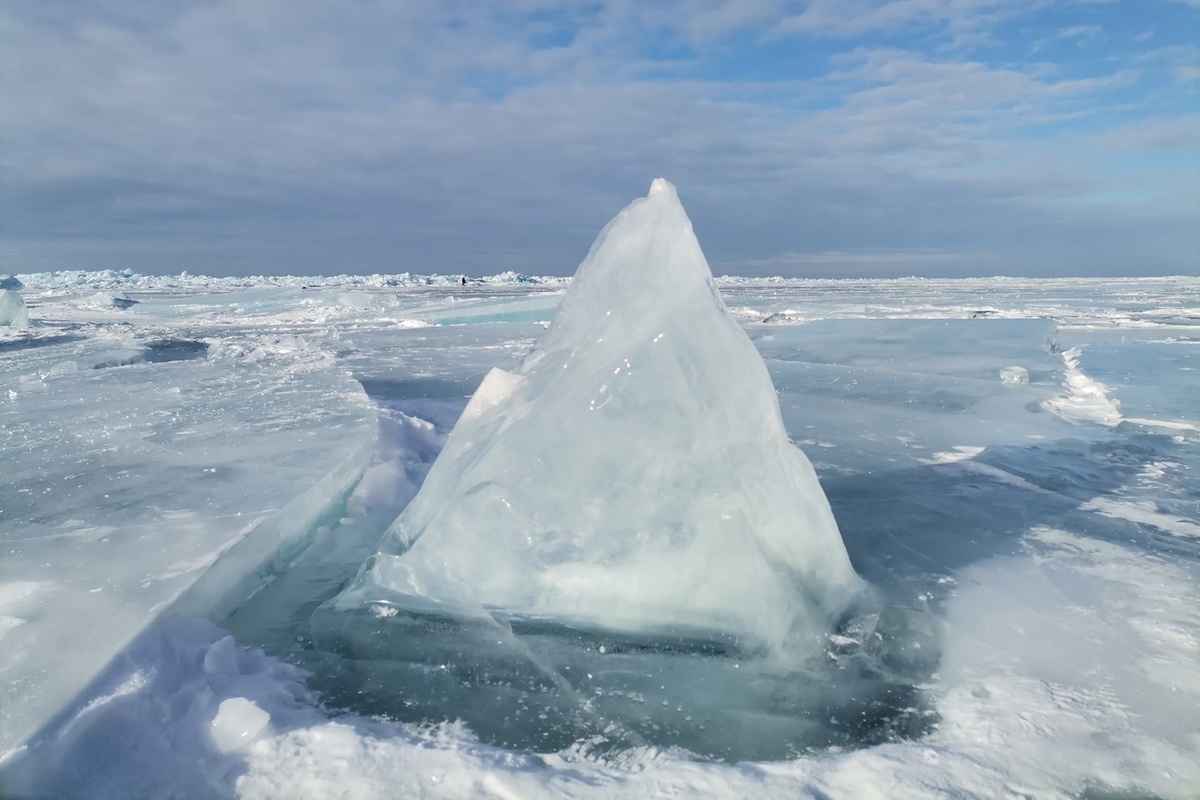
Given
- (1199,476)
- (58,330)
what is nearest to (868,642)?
(1199,476)

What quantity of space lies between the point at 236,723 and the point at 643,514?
156 cm

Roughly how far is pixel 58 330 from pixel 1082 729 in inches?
865

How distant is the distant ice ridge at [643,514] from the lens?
9.30ft

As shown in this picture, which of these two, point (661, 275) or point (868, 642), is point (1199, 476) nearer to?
point (868, 642)

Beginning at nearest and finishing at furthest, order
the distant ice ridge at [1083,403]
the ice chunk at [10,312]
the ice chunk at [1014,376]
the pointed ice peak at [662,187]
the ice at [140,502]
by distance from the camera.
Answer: the ice at [140,502]
the pointed ice peak at [662,187]
the distant ice ridge at [1083,403]
the ice chunk at [1014,376]
the ice chunk at [10,312]

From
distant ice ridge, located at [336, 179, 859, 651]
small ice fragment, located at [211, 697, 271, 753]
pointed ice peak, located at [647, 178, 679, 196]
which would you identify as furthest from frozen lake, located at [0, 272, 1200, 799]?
pointed ice peak, located at [647, 178, 679, 196]

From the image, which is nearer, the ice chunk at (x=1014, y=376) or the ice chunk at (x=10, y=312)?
the ice chunk at (x=1014, y=376)

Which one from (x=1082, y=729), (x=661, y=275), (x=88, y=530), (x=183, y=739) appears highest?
(x=661, y=275)

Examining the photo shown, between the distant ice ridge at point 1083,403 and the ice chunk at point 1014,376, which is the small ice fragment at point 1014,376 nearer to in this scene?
the ice chunk at point 1014,376

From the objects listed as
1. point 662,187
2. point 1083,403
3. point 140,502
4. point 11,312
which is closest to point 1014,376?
point 1083,403

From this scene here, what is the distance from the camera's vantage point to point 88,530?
3.25m

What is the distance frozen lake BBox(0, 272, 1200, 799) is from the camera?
201 centimetres

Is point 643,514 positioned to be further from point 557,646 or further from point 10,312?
point 10,312

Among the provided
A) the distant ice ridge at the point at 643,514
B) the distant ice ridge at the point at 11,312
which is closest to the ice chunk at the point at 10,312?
the distant ice ridge at the point at 11,312
